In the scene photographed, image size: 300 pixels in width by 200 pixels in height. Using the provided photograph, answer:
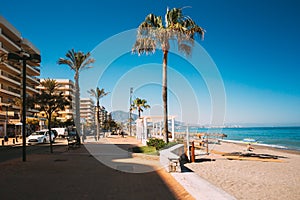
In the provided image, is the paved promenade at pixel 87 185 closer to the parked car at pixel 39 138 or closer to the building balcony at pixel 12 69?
the parked car at pixel 39 138

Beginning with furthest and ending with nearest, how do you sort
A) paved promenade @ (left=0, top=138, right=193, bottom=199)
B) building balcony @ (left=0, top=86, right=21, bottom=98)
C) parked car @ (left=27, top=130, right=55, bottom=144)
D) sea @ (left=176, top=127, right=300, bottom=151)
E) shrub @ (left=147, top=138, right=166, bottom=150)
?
building balcony @ (left=0, top=86, right=21, bottom=98)
sea @ (left=176, top=127, right=300, bottom=151)
parked car @ (left=27, top=130, right=55, bottom=144)
shrub @ (left=147, top=138, right=166, bottom=150)
paved promenade @ (left=0, top=138, right=193, bottom=199)

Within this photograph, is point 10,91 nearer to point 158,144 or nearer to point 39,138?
point 39,138

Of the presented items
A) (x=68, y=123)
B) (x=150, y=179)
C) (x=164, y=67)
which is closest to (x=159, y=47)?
(x=164, y=67)

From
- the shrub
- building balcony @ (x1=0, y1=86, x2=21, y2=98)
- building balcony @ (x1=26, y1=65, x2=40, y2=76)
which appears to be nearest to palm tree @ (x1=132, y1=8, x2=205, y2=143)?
the shrub

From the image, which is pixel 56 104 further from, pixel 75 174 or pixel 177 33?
pixel 75 174

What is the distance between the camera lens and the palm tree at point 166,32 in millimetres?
16234

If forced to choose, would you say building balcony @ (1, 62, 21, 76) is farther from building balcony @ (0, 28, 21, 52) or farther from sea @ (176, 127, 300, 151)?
sea @ (176, 127, 300, 151)

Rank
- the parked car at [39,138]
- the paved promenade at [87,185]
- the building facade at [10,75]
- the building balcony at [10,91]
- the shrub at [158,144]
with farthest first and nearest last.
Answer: the building balcony at [10,91]
the building facade at [10,75]
the parked car at [39,138]
the shrub at [158,144]
the paved promenade at [87,185]

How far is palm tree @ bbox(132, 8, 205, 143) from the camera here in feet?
53.3

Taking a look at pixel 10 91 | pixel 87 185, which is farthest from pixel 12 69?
pixel 87 185

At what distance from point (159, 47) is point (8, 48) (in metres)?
48.0

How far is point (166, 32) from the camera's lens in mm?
16109

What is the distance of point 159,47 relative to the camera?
16.7m

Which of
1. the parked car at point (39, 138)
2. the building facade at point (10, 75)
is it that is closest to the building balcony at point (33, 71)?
the building facade at point (10, 75)
